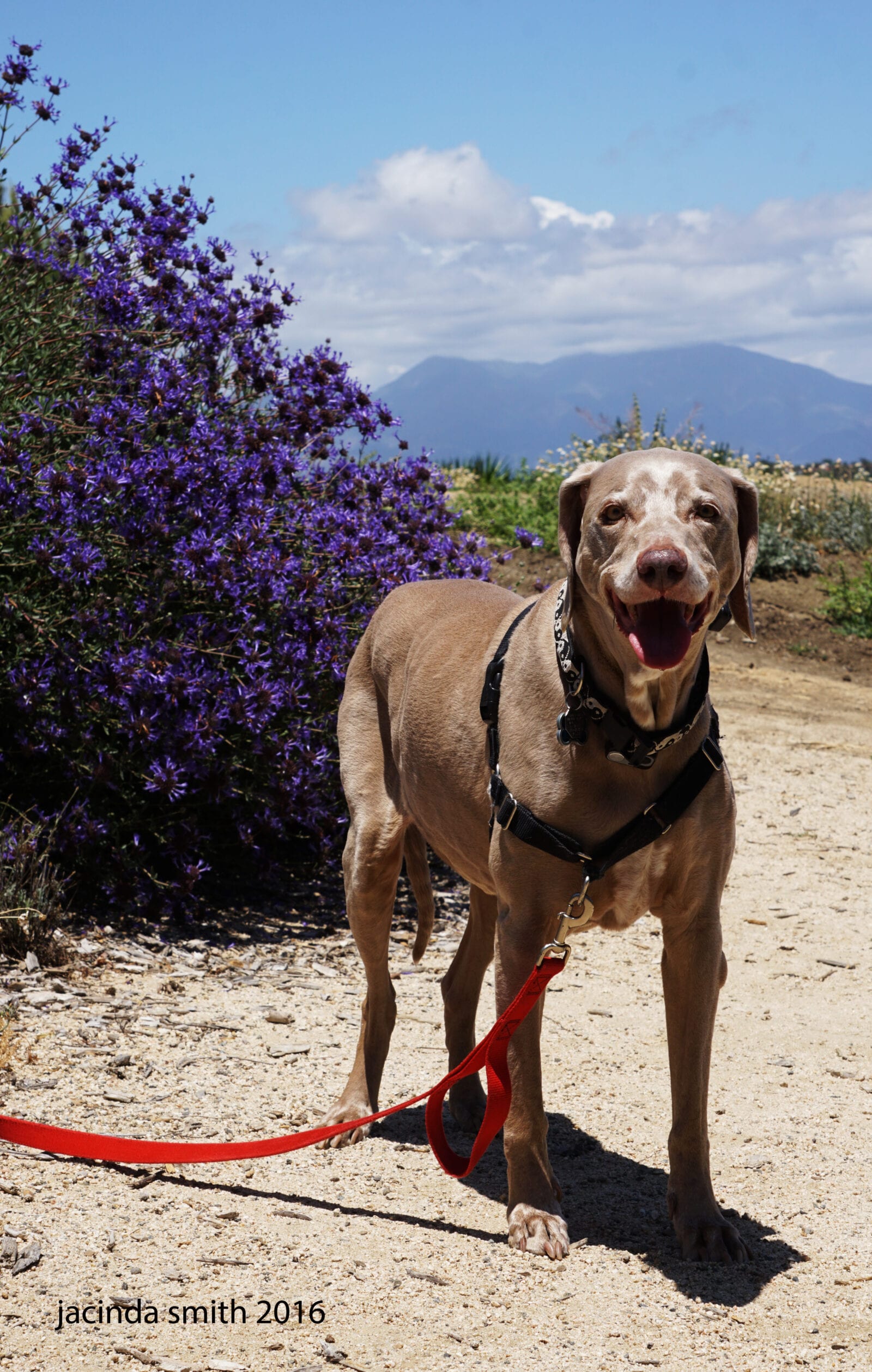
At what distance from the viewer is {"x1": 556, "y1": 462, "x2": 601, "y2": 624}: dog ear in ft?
9.76

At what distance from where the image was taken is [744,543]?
9.90 ft

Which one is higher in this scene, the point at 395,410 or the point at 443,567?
the point at 395,410

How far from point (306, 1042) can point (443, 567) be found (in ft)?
9.17

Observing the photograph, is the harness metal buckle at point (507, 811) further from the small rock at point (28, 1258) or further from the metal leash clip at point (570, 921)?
the small rock at point (28, 1258)

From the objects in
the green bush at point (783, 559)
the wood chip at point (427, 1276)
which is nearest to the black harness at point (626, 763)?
the wood chip at point (427, 1276)

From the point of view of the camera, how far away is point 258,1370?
2.56m

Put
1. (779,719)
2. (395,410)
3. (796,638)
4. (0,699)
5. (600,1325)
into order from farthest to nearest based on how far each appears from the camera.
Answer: (796,638)
(779,719)
(395,410)
(0,699)
(600,1325)

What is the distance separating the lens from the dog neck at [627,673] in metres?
2.83

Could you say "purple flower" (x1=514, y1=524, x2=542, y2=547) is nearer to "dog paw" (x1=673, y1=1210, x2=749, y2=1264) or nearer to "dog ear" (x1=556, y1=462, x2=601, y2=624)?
"dog ear" (x1=556, y1=462, x2=601, y2=624)

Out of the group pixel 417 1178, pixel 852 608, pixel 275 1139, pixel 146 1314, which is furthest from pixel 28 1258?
pixel 852 608

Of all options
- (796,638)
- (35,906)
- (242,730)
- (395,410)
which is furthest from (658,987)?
(796,638)

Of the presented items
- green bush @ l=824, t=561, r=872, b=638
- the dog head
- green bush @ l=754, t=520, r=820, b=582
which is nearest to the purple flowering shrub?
the dog head

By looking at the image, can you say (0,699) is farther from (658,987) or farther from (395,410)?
(658,987)

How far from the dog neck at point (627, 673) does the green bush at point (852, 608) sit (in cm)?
1122
